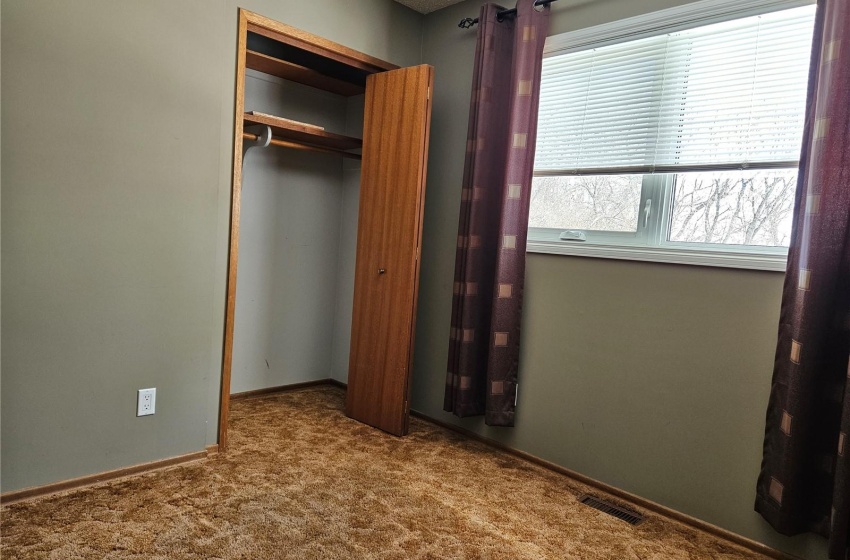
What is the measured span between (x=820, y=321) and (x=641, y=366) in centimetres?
72

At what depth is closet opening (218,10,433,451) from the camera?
2.94 meters

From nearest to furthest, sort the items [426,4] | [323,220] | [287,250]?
[426,4], [287,250], [323,220]

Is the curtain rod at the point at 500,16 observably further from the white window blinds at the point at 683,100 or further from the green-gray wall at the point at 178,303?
the white window blinds at the point at 683,100

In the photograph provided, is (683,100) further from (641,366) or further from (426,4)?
(426,4)

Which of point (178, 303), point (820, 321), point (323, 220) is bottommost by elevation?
point (178, 303)

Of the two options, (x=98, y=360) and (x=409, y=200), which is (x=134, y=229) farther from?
(x=409, y=200)

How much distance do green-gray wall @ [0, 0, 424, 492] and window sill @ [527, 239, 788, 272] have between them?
153cm

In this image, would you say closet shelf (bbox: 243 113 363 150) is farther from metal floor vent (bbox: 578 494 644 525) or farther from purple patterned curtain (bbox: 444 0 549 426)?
metal floor vent (bbox: 578 494 644 525)

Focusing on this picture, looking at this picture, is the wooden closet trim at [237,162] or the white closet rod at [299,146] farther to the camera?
the white closet rod at [299,146]

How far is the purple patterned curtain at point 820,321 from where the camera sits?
1843 millimetres

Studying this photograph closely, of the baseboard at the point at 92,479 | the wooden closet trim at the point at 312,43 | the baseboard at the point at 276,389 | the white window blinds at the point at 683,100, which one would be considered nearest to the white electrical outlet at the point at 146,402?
the baseboard at the point at 92,479

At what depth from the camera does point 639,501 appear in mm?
2426

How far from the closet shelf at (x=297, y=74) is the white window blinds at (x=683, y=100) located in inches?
51.3

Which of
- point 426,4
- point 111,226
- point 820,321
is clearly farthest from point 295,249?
point 820,321
